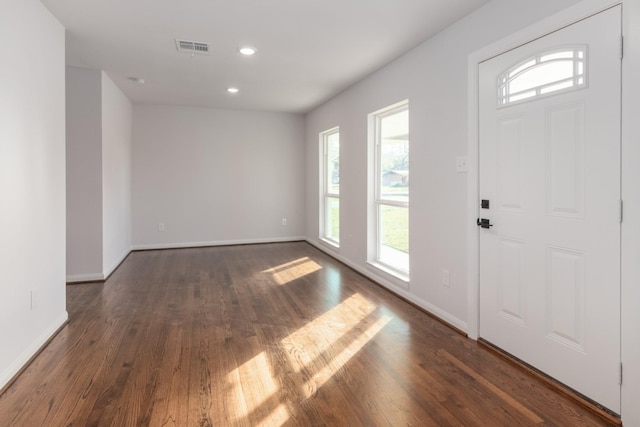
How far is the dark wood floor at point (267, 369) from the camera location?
191cm

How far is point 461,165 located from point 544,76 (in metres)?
0.88

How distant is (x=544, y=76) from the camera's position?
2.25m

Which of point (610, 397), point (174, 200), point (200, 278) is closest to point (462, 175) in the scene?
point (610, 397)

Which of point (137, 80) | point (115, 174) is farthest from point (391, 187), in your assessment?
point (115, 174)

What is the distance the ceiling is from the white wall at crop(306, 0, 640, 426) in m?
0.19

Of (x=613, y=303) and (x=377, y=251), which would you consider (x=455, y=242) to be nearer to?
(x=613, y=303)

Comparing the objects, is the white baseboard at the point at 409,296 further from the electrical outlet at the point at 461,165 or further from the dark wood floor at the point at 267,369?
the electrical outlet at the point at 461,165

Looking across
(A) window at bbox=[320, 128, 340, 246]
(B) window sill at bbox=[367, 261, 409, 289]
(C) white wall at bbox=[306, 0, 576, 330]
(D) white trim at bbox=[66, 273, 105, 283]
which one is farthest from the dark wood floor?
(A) window at bbox=[320, 128, 340, 246]

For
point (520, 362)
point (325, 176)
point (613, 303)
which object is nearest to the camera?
point (613, 303)

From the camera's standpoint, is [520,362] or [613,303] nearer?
[613,303]

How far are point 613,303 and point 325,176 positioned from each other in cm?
503

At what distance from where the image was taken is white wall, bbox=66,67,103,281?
14.1 ft

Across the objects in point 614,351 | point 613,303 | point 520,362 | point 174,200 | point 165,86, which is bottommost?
point 520,362

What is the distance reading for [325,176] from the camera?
6598mm
